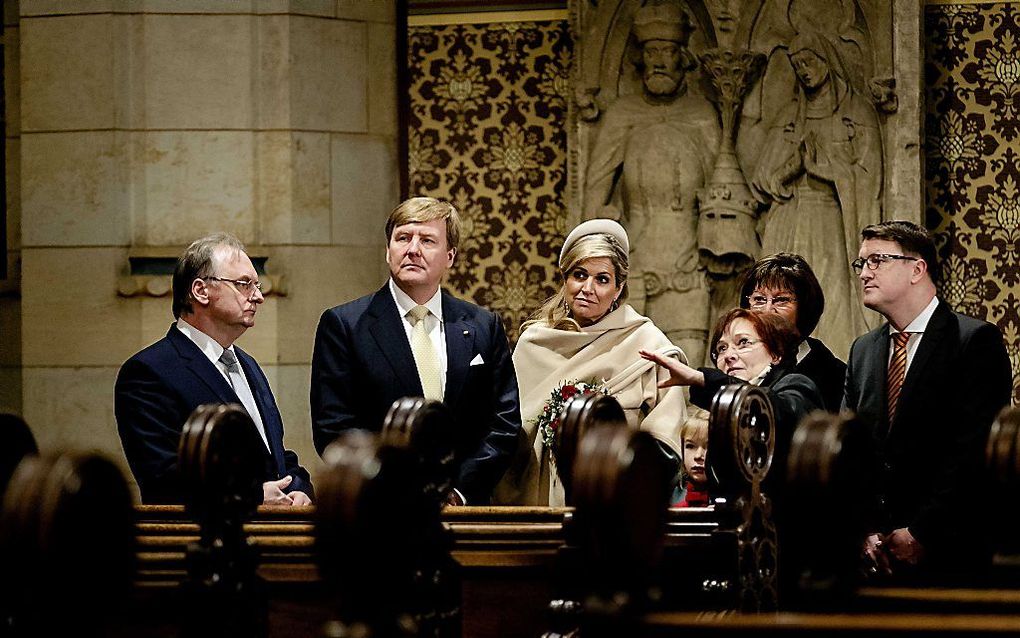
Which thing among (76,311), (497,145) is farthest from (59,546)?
(497,145)

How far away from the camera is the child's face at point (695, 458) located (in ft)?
12.9

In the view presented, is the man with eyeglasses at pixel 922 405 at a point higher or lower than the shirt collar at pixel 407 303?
lower

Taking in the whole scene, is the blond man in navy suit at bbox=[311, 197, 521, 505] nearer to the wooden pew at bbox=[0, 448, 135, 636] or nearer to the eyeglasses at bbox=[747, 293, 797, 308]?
the eyeglasses at bbox=[747, 293, 797, 308]

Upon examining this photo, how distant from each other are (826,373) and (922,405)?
0.48 meters

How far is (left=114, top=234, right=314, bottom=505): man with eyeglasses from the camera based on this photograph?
12.2 ft

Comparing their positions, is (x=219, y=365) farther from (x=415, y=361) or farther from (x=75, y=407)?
(x=75, y=407)

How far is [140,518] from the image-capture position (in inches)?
131

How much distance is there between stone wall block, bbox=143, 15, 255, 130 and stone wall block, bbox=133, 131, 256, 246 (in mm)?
65

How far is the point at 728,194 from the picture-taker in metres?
5.79

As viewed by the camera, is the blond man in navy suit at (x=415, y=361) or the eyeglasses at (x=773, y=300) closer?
the blond man in navy suit at (x=415, y=361)

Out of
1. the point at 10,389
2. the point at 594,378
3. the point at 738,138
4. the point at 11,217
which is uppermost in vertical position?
the point at 738,138

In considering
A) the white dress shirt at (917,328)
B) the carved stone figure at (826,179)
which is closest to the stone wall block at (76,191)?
the carved stone figure at (826,179)

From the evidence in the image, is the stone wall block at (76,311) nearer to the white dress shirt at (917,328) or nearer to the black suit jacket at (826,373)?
the black suit jacket at (826,373)

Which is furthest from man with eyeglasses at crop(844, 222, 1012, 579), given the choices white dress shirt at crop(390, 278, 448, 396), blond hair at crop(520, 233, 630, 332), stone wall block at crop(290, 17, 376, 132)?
Result: stone wall block at crop(290, 17, 376, 132)
